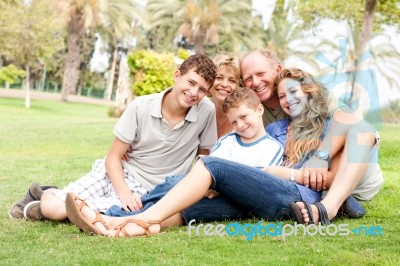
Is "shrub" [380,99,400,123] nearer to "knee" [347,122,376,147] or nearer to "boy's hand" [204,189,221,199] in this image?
"knee" [347,122,376,147]

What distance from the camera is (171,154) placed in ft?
14.1

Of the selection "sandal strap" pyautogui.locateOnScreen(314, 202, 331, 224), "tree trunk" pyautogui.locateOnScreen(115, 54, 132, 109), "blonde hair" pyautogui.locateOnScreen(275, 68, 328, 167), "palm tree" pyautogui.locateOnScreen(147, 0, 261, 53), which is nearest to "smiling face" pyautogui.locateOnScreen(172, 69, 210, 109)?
"blonde hair" pyautogui.locateOnScreen(275, 68, 328, 167)

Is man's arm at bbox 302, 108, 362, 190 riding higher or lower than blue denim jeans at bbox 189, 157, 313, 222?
higher

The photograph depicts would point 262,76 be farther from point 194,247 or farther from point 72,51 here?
point 72,51

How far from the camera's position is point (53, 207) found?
158 inches

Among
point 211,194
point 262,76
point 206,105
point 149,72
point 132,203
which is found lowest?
point 149,72

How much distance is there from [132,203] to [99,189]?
1.24 feet

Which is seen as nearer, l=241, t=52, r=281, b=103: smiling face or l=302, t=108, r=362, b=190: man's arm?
l=302, t=108, r=362, b=190: man's arm

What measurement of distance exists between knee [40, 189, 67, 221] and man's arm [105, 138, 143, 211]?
0.38 meters

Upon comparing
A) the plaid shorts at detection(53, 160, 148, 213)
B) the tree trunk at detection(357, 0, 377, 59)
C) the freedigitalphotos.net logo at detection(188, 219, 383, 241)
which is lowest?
the plaid shorts at detection(53, 160, 148, 213)

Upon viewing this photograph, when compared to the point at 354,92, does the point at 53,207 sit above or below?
below

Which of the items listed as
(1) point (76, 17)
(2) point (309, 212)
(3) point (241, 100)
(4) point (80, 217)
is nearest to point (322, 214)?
(2) point (309, 212)

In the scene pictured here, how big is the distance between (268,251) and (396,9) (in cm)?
1421

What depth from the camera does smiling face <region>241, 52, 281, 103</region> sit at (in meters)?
4.39
